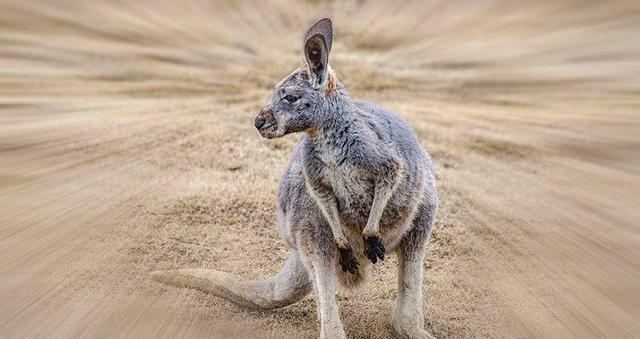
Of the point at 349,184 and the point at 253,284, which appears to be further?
the point at 253,284

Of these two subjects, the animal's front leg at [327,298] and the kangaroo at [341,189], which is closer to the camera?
the kangaroo at [341,189]

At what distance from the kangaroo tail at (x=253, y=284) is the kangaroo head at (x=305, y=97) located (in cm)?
85

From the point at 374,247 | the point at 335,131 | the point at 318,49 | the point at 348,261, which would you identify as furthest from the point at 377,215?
the point at 318,49

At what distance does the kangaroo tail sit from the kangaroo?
0.8 inches

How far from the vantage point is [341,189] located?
12.6 feet

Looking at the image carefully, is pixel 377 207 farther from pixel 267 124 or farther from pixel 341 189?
pixel 267 124

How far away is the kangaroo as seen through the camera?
3783 millimetres

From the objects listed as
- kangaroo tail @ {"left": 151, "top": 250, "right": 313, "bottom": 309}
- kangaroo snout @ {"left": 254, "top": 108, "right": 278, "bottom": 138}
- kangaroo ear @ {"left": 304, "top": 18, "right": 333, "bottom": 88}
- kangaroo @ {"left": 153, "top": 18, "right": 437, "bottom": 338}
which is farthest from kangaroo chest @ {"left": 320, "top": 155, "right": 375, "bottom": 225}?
kangaroo tail @ {"left": 151, "top": 250, "right": 313, "bottom": 309}

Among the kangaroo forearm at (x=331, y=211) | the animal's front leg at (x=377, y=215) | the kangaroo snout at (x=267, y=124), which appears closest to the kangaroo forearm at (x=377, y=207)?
the animal's front leg at (x=377, y=215)

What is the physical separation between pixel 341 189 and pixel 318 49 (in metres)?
0.71

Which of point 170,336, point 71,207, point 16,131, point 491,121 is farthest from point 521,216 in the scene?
point 16,131

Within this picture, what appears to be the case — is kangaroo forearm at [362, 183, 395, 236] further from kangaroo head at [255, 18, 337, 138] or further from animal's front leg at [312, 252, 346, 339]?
kangaroo head at [255, 18, 337, 138]

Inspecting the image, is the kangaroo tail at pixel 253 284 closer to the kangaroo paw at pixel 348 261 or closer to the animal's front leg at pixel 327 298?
the animal's front leg at pixel 327 298

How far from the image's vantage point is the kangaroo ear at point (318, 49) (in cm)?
369
